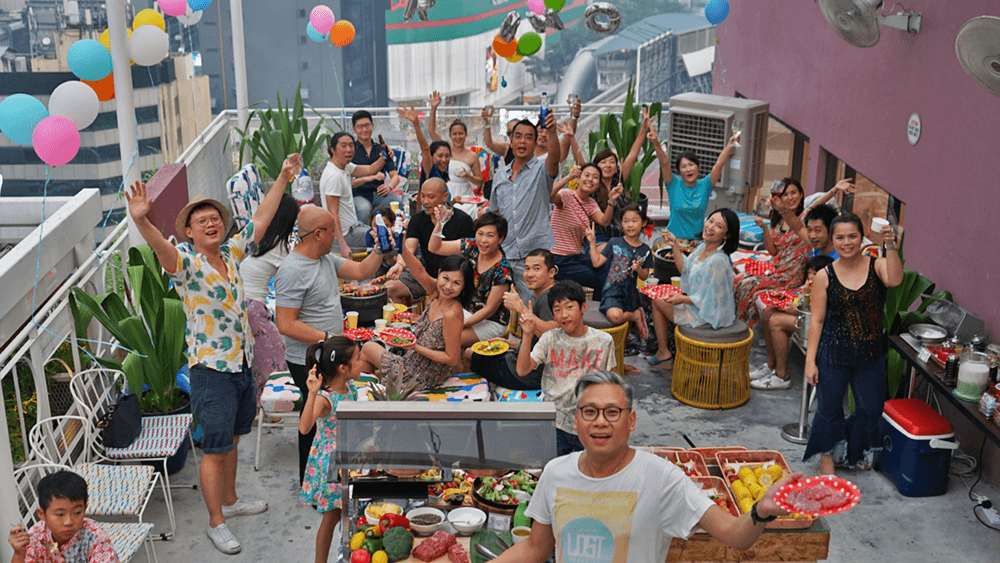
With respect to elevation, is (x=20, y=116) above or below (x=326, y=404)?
above

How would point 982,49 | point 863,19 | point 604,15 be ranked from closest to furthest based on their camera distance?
point 982,49 → point 863,19 → point 604,15

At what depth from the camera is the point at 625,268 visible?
629 cm

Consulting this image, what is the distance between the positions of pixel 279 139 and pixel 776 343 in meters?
5.91

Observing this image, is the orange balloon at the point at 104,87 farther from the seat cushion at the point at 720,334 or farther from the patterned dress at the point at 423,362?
the seat cushion at the point at 720,334

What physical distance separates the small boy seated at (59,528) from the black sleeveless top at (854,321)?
369cm

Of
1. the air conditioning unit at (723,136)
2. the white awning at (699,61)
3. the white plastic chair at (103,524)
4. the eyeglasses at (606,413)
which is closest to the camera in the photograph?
the eyeglasses at (606,413)

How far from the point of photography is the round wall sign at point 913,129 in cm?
635

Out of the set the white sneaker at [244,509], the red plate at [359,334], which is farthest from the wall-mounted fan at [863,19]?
the white sneaker at [244,509]

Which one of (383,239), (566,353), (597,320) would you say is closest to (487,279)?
(383,239)

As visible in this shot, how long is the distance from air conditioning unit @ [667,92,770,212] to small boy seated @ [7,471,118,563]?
23.0ft

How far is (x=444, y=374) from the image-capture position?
Answer: 204 inches

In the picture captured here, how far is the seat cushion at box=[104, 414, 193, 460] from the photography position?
4.75 metres

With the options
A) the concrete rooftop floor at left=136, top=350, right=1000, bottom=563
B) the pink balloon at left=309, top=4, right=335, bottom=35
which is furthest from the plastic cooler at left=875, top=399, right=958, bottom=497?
the pink balloon at left=309, top=4, right=335, bottom=35

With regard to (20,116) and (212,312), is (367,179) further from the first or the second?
(212,312)
